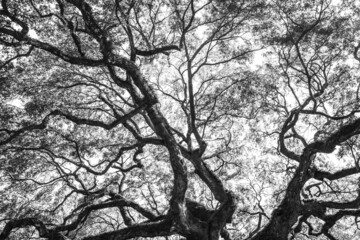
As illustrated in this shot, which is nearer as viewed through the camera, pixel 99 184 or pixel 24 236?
pixel 24 236

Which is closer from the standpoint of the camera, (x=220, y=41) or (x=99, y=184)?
(x=220, y=41)

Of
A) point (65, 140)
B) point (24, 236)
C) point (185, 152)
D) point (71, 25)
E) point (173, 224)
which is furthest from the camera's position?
point (24, 236)

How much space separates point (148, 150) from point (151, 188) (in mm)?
1688

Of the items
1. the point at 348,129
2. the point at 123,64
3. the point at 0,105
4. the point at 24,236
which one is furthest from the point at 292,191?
the point at 24,236

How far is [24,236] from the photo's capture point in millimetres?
11570

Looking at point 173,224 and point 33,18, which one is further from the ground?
point 33,18

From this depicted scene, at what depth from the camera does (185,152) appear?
835 cm

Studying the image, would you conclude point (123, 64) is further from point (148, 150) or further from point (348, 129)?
point (148, 150)

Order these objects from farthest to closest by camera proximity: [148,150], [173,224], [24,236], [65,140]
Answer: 1. [148,150]
2. [24,236]
3. [65,140]
4. [173,224]

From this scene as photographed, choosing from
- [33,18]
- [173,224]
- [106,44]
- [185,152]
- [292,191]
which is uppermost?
[33,18]

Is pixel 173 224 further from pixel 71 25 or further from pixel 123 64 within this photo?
pixel 71 25

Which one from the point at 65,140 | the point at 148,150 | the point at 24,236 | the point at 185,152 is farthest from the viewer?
the point at 148,150

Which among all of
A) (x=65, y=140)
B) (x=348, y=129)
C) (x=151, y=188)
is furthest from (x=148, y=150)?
(x=348, y=129)

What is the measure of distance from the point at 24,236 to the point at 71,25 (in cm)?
832
